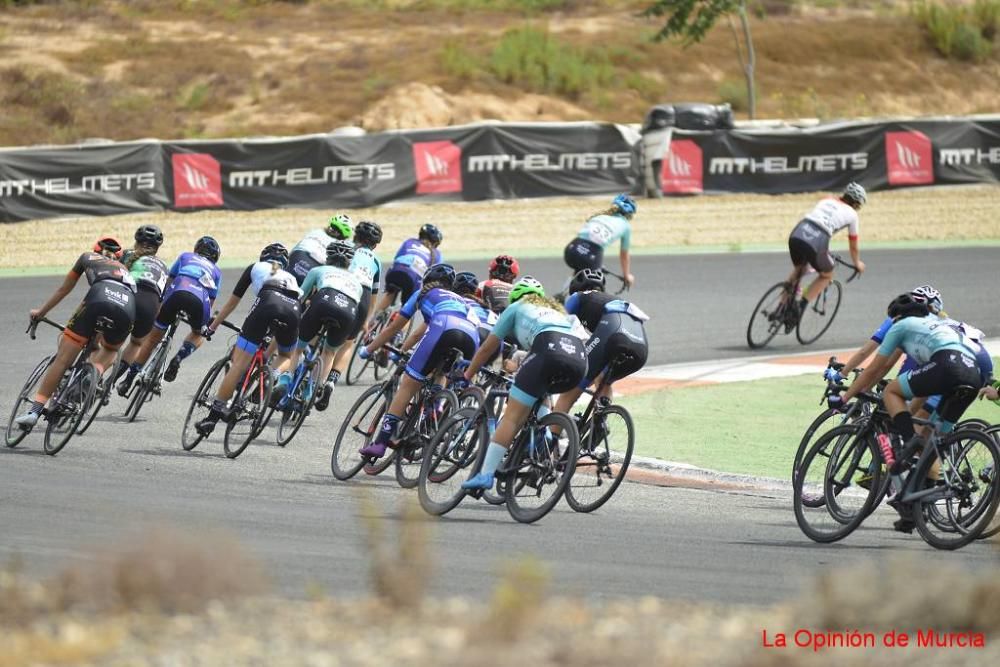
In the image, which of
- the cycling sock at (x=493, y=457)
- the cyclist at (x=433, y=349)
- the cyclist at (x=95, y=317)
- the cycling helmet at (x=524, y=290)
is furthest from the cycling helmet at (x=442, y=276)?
the cyclist at (x=95, y=317)

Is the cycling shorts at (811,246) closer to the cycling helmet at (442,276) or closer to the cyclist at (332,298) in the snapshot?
the cyclist at (332,298)

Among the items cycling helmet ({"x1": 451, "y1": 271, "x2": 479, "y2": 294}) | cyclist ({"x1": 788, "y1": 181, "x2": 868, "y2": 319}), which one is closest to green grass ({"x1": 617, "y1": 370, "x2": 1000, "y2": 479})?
cycling helmet ({"x1": 451, "y1": 271, "x2": 479, "y2": 294})

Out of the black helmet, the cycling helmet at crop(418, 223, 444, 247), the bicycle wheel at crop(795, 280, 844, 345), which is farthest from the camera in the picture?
the bicycle wheel at crop(795, 280, 844, 345)

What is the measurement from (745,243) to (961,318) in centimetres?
915

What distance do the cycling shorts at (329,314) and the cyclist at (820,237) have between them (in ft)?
26.2

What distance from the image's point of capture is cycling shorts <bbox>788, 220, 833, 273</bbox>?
20.1 m

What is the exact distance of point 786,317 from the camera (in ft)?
67.2

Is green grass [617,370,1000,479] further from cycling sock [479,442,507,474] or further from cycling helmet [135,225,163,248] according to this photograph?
cycling helmet [135,225,163,248]

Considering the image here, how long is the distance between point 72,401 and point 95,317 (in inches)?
29.6

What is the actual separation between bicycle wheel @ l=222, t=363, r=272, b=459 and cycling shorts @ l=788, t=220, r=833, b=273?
8.85 m

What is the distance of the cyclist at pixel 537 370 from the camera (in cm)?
1074

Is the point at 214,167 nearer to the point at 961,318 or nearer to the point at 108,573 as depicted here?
the point at 961,318

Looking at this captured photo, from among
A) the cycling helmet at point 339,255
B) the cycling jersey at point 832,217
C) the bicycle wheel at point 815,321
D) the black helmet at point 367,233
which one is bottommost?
the bicycle wheel at point 815,321

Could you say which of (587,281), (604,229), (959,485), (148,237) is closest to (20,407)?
(148,237)
